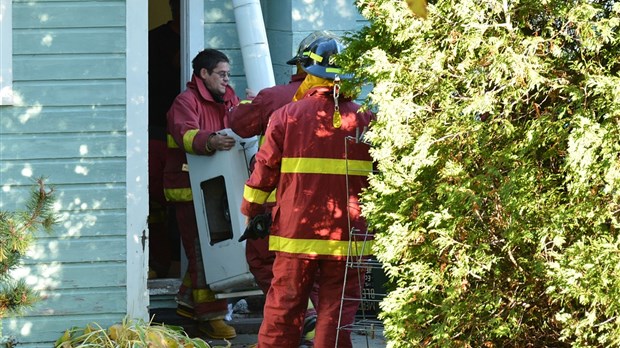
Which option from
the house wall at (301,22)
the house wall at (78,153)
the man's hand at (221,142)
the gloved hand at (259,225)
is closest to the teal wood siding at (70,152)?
the house wall at (78,153)

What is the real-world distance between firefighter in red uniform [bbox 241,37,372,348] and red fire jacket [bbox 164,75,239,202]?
193 centimetres

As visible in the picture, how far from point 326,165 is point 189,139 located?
200cm

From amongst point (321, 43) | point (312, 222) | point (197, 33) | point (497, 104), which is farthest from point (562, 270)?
point (197, 33)

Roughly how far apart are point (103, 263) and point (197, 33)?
232 cm

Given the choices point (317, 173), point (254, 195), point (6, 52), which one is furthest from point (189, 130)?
point (317, 173)

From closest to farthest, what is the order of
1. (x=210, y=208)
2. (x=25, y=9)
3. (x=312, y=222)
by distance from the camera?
1. (x=312, y=222)
2. (x=25, y=9)
3. (x=210, y=208)

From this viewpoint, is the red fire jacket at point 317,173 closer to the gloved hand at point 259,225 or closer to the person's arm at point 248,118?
the gloved hand at point 259,225

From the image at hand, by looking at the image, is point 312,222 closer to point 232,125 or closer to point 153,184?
point 232,125

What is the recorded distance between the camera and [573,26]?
5109 millimetres

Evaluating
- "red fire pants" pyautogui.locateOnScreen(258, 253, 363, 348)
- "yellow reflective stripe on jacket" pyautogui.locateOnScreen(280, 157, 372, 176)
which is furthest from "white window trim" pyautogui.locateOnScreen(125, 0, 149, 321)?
"yellow reflective stripe on jacket" pyautogui.locateOnScreen(280, 157, 372, 176)

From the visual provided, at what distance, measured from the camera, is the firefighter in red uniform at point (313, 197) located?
681 centimetres

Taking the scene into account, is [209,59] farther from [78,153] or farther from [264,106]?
[78,153]

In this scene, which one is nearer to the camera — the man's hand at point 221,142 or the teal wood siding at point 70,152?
the teal wood siding at point 70,152

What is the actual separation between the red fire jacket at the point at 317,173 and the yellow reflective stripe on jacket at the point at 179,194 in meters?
2.22
